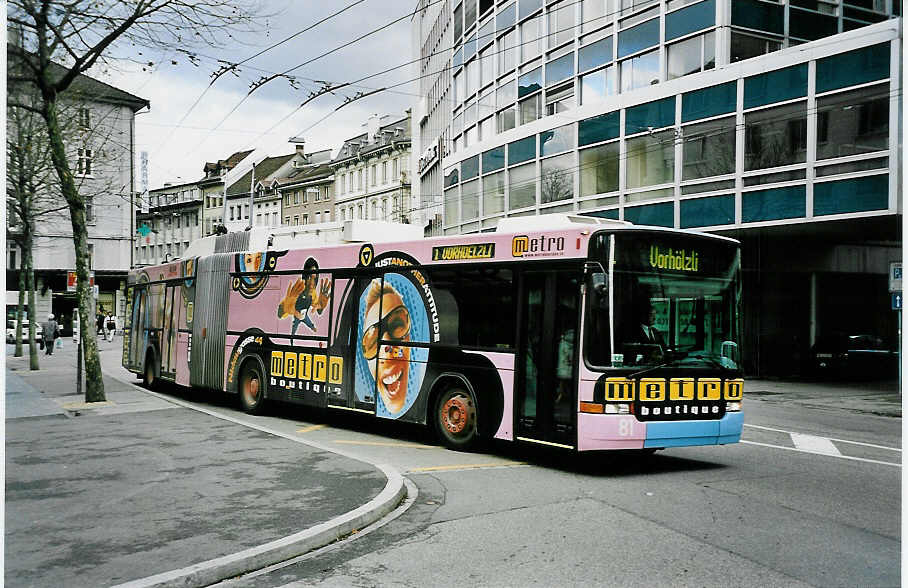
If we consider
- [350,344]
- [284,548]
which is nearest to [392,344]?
[350,344]

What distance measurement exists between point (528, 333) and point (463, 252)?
5.41 feet

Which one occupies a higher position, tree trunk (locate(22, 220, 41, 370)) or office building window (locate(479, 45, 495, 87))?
office building window (locate(479, 45, 495, 87))

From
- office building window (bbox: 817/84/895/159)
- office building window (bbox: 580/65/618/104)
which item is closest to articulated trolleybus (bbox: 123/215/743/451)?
office building window (bbox: 817/84/895/159)

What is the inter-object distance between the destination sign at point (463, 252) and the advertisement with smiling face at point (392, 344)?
64cm

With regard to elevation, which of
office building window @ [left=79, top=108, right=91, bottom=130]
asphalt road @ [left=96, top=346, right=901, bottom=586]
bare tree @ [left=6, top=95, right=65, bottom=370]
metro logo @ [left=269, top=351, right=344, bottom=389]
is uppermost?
office building window @ [left=79, top=108, right=91, bottom=130]

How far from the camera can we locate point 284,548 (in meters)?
6.23

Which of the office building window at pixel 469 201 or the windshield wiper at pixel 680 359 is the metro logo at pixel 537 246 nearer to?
the windshield wiper at pixel 680 359

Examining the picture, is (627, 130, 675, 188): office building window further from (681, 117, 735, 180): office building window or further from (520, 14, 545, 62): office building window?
(520, 14, 545, 62): office building window

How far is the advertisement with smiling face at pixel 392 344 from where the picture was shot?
1194cm

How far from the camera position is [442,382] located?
37.8 ft

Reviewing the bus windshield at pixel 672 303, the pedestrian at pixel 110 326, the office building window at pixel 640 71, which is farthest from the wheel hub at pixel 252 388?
the pedestrian at pixel 110 326

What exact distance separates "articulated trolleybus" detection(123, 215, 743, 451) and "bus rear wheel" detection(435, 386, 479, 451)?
0.02 meters

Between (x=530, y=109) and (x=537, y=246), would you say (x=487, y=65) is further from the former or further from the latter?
(x=537, y=246)

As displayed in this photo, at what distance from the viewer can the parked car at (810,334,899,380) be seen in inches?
1144
